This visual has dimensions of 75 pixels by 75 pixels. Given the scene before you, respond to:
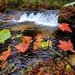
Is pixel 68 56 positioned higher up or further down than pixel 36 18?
higher up

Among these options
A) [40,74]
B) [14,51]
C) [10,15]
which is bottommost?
[10,15]

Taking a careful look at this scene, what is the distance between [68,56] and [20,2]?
30.3 ft

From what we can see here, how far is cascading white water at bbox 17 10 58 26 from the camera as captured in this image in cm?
1052

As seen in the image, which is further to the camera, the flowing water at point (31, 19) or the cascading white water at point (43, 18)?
the cascading white water at point (43, 18)

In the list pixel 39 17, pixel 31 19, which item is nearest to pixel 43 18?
pixel 39 17

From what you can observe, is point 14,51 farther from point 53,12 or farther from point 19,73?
point 53,12

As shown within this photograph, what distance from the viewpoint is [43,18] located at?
10922 mm

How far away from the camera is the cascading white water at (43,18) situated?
34.5ft

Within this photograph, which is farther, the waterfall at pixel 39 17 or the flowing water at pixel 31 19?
Answer: the waterfall at pixel 39 17

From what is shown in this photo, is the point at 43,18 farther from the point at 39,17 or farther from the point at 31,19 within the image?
the point at 31,19

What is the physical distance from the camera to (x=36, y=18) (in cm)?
1134

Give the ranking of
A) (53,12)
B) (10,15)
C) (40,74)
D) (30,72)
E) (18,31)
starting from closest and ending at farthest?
1. (40,74)
2. (30,72)
3. (18,31)
4. (53,12)
5. (10,15)

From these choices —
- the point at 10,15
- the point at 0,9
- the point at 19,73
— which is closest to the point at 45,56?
the point at 19,73

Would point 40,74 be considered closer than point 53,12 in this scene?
Yes
